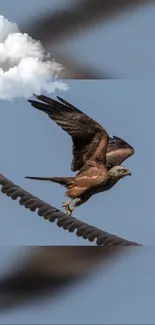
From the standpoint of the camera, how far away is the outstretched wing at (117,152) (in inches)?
229

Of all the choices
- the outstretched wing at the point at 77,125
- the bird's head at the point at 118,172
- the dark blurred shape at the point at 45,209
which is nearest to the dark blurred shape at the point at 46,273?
the dark blurred shape at the point at 45,209

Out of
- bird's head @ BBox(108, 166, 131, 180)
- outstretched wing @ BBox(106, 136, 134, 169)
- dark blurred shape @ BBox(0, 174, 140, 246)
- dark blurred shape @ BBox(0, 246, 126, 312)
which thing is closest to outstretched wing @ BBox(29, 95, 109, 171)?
bird's head @ BBox(108, 166, 131, 180)

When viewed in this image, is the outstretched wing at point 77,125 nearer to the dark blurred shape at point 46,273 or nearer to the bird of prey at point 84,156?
the bird of prey at point 84,156

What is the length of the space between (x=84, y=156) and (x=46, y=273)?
170 cm

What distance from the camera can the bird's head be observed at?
18.2ft

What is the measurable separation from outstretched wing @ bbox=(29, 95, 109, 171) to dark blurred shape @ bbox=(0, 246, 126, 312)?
3.87 feet

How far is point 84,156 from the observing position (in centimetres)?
545

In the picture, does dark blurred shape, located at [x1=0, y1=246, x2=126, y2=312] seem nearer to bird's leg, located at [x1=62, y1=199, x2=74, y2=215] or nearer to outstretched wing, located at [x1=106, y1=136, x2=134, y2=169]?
bird's leg, located at [x1=62, y1=199, x2=74, y2=215]

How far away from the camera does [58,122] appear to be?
517 centimetres

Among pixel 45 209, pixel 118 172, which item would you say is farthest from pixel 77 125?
pixel 45 209

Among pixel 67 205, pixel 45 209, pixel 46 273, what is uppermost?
pixel 67 205

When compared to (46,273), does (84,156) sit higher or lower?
higher

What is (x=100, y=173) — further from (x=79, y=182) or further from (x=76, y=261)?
(x=76, y=261)

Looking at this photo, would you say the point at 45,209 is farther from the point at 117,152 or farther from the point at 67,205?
the point at 117,152
